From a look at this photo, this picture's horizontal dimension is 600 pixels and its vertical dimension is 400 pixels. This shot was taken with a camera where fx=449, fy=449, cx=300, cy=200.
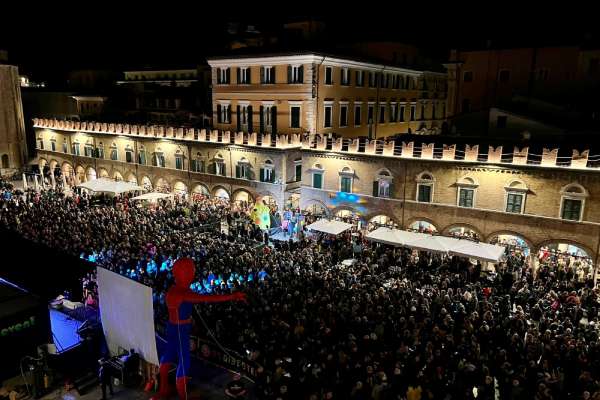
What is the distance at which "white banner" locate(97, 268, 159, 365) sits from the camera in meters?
11.5

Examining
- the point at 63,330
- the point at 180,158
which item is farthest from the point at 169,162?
the point at 63,330

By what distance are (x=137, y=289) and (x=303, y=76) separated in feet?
70.7

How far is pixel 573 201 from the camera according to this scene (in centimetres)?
2189

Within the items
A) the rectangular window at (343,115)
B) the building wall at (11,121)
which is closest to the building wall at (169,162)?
the building wall at (11,121)

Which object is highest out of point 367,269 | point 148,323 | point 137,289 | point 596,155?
point 596,155

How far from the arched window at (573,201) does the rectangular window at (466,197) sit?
4.26 meters

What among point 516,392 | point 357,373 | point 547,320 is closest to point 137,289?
point 357,373

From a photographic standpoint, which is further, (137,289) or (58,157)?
(58,157)

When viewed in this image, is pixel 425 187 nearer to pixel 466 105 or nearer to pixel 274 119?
pixel 274 119

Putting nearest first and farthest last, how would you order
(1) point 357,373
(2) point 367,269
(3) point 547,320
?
(1) point 357,373 < (3) point 547,320 < (2) point 367,269

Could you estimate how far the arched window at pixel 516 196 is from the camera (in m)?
23.1

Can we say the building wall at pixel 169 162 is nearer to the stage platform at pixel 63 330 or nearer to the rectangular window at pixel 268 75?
the rectangular window at pixel 268 75

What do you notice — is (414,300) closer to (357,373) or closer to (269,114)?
(357,373)

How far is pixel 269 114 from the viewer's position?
32094 millimetres
